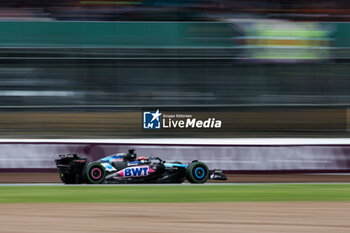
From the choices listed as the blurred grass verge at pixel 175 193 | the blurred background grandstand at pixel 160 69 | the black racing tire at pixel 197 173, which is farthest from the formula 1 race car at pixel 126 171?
the blurred background grandstand at pixel 160 69

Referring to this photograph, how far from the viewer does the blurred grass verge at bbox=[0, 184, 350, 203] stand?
8.27m

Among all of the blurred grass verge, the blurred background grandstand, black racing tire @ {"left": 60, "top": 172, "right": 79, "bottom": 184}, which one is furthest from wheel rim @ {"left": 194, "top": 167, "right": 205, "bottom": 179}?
the blurred background grandstand

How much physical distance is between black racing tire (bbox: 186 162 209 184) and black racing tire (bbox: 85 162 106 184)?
1.48 m

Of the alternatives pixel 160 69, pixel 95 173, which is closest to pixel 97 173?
pixel 95 173

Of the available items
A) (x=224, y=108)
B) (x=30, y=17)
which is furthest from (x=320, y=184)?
(x=30, y=17)

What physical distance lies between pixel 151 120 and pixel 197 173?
5628mm

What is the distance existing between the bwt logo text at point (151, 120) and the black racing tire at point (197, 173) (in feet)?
18.3

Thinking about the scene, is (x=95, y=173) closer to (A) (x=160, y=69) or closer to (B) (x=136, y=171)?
(B) (x=136, y=171)

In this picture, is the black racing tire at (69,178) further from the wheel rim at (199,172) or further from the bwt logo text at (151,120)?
the bwt logo text at (151,120)

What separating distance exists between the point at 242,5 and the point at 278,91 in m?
2.72

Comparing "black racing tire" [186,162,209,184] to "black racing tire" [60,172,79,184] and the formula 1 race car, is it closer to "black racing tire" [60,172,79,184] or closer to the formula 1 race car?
the formula 1 race car

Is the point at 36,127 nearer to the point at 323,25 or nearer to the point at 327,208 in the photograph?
the point at 323,25

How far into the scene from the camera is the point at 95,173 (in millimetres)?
10203

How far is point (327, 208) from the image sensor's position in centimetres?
748
